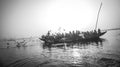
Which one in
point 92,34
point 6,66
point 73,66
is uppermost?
point 92,34

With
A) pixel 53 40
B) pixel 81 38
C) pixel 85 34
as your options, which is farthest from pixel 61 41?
pixel 85 34

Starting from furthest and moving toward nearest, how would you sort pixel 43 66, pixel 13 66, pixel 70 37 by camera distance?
1. pixel 70 37
2. pixel 13 66
3. pixel 43 66

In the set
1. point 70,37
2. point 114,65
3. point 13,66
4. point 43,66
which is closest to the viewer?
point 114,65

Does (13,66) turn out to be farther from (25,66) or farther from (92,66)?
(92,66)

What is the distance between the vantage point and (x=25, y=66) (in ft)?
34.4

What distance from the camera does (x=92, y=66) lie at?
28.3 ft

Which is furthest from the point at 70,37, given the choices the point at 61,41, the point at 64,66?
the point at 64,66

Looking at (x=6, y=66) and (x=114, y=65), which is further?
(x=6, y=66)

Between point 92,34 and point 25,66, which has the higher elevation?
point 92,34

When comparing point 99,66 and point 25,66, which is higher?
point 99,66

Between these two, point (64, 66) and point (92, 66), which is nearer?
point (92, 66)

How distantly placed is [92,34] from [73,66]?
110 ft

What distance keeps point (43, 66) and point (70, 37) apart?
28.4 m

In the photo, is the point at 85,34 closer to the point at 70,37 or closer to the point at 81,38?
the point at 81,38
